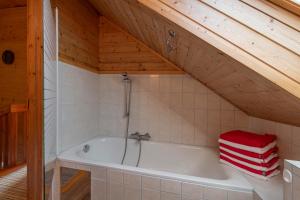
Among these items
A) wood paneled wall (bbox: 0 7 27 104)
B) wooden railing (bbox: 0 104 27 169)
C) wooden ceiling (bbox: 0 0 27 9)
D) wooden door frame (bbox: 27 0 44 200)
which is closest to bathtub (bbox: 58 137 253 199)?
wooden door frame (bbox: 27 0 44 200)

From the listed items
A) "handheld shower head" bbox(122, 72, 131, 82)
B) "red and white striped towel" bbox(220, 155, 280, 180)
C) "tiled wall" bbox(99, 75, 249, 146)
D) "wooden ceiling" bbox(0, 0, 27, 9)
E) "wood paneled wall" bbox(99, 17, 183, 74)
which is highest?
"wooden ceiling" bbox(0, 0, 27, 9)

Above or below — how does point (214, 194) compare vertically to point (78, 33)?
below

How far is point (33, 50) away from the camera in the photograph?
4.10 ft

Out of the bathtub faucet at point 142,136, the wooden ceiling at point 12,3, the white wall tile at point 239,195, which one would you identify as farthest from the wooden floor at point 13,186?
the wooden ceiling at point 12,3

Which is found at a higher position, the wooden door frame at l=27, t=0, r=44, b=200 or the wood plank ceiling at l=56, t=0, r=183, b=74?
the wood plank ceiling at l=56, t=0, r=183, b=74

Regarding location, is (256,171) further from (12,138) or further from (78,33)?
(12,138)

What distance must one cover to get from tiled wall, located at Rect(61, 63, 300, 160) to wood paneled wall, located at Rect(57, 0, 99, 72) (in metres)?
0.15

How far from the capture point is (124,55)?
263cm

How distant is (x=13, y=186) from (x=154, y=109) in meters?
2.05

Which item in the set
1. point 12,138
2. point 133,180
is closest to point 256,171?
point 133,180

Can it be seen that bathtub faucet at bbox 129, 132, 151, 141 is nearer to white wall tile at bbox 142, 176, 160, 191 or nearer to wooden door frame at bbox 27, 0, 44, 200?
white wall tile at bbox 142, 176, 160, 191

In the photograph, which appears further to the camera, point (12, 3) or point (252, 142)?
point (12, 3)

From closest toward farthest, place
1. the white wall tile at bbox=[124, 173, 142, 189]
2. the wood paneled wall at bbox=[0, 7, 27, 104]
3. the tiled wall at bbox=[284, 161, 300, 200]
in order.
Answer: the tiled wall at bbox=[284, 161, 300, 200] < the white wall tile at bbox=[124, 173, 142, 189] < the wood paneled wall at bbox=[0, 7, 27, 104]

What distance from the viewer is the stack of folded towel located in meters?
1.47
